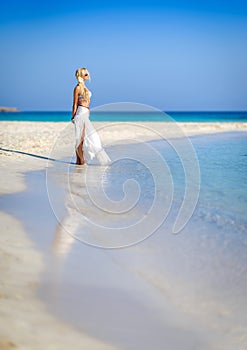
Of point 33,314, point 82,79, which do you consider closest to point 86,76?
point 82,79

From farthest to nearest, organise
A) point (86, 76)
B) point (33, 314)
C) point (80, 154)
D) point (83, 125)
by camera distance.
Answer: point (80, 154)
point (83, 125)
point (86, 76)
point (33, 314)

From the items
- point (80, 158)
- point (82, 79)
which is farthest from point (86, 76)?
point (80, 158)

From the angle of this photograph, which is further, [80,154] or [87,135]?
[80,154]

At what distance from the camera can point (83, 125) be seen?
871cm

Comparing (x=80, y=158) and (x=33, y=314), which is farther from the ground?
(x=80, y=158)

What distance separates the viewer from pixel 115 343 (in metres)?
2.20

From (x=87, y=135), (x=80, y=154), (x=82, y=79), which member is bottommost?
(x=80, y=154)

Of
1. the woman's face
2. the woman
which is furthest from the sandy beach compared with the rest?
the woman's face

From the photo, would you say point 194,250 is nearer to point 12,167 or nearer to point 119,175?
point 119,175

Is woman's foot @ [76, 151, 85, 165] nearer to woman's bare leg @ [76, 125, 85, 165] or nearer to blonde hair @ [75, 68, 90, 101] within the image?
woman's bare leg @ [76, 125, 85, 165]

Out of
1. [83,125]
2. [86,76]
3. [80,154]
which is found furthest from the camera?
[80,154]

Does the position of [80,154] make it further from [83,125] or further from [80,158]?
[83,125]

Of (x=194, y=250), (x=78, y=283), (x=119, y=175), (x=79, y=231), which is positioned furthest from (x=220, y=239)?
(x=119, y=175)

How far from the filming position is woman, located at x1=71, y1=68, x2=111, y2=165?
8312 millimetres
